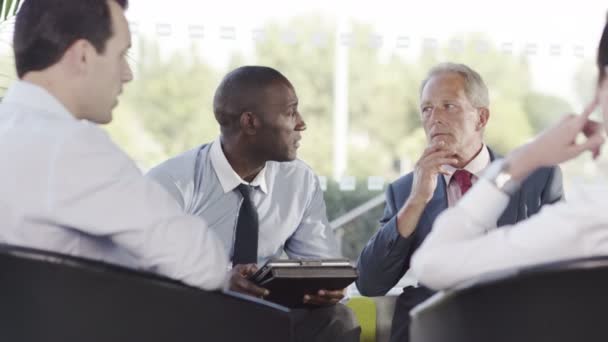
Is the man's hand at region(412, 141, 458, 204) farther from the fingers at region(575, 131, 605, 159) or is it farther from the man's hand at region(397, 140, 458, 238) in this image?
the fingers at region(575, 131, 605, 159)

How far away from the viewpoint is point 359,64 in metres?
7.88

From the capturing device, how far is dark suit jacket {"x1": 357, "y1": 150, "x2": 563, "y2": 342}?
3.52 meters

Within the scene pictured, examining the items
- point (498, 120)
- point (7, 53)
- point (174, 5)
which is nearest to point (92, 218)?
point (7, 53)

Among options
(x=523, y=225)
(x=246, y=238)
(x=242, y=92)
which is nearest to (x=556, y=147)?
(x=523, y=225)

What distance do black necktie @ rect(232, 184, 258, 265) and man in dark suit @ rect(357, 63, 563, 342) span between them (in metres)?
0.38

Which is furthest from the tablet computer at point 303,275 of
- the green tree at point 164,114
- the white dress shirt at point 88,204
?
the green tree at point 164,114

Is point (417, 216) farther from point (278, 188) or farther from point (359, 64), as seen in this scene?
point (359, 64)

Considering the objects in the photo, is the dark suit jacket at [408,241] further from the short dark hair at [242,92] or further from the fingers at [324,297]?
the short dark hair at [242,92]

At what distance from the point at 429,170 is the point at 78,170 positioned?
1671mm

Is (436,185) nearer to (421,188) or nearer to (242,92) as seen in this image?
(421,188)

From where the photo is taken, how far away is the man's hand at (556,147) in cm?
198

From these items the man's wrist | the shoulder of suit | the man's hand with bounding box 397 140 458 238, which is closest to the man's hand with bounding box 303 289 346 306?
the man's hand with bounding box 397 140 458 238

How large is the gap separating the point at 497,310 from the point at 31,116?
1.05 m

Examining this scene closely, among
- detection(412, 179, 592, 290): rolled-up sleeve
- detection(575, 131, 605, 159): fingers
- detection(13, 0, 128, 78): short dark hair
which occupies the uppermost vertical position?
detection(13, 0, 128, 78): short dark hair
